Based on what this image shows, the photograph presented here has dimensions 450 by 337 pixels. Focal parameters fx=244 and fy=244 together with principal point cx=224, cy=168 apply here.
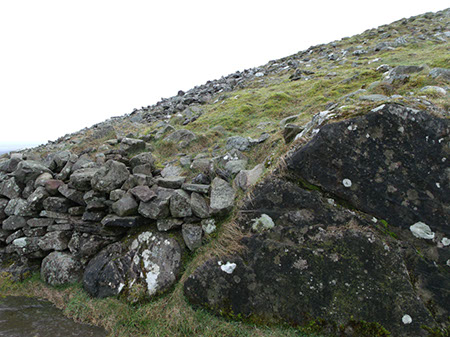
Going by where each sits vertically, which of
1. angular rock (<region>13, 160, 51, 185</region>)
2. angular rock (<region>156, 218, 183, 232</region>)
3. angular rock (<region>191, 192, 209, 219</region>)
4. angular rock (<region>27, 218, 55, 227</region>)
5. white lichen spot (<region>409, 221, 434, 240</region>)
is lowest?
white lichen spot (<region>409, 221, 434, 240</region>)

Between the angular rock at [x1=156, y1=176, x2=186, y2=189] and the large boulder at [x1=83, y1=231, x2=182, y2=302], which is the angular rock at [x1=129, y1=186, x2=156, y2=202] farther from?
the large boulder at [x1=83, y1=231, x2=182, y2=302]

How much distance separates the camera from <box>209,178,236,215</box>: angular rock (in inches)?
212

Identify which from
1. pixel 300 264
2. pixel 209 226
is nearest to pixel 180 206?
pixel 209 226

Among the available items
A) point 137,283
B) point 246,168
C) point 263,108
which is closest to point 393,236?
point 246,168

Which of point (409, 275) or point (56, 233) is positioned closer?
point (409, 275)

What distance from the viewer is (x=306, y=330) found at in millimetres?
4062

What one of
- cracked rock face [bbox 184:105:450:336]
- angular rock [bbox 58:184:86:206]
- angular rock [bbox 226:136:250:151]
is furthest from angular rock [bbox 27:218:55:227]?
angular rock [bbox 226:136:250:151]

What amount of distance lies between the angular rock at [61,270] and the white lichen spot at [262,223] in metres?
4.55

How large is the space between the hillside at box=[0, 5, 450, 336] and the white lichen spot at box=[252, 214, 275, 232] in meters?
0.02

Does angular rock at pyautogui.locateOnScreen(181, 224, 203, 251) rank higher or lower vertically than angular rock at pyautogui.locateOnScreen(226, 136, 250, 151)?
lower

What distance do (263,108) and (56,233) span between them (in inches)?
384

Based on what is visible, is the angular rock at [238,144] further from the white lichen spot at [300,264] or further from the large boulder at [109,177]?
the white lichen spot at [300,264]

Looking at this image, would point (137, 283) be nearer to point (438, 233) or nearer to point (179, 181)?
point (179, 181)

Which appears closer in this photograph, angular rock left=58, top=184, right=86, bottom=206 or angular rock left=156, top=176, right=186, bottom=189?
angular rock left=156, top=176, right=186, bottom=189
